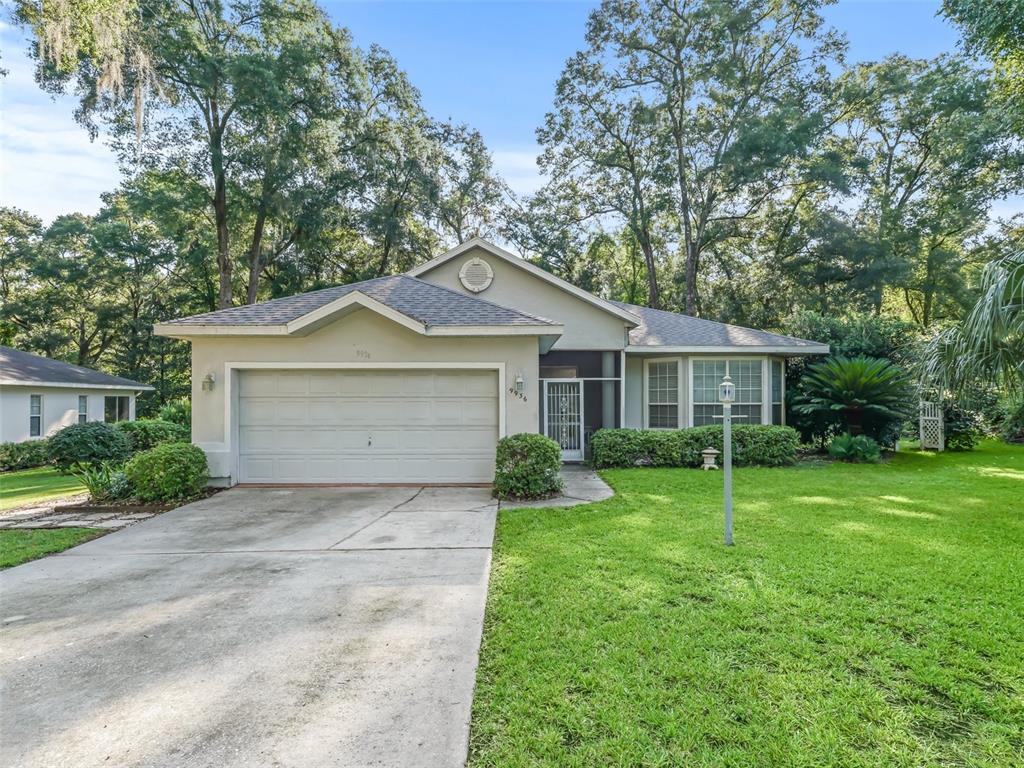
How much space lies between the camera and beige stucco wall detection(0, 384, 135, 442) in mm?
15414

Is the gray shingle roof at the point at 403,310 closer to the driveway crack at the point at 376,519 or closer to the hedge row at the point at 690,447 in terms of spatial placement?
the driveway crack at the point at 376,519

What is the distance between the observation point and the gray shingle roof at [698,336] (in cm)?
1267

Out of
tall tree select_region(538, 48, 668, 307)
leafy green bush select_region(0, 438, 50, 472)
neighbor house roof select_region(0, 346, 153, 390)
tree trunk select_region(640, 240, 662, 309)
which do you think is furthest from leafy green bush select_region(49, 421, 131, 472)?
tree trunk select_region(640, 240, 662, 309)

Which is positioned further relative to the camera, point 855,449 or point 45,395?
point 45,395

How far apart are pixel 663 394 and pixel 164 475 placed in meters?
11.0

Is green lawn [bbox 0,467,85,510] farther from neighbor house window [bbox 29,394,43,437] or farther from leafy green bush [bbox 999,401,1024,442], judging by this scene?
leafy green bush [bbox 999,401,1024,442]

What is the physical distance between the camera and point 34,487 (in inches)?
432

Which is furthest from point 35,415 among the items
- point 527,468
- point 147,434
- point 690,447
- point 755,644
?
point 755,644

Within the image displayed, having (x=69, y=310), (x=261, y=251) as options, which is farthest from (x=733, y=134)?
(x=69, y=310)

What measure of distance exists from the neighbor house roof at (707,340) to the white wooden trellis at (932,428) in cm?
437

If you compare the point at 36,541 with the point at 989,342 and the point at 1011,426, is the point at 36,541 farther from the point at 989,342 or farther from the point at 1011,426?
the point at 1011,426

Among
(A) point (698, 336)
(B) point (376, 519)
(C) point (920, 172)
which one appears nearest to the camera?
(B) point (376, 519)

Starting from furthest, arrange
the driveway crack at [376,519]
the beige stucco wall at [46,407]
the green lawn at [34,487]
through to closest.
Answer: the beige stucco wall at [46,407]
the green lawn at [34,487]
the driveway crack at [376,519]

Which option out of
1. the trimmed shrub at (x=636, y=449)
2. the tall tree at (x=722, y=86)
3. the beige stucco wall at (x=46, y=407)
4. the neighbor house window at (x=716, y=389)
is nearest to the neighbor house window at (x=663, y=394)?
the neighbor house window at (x=716, y=389)
